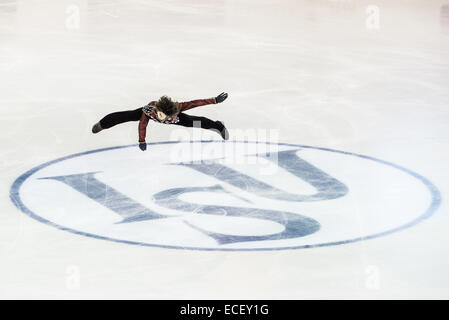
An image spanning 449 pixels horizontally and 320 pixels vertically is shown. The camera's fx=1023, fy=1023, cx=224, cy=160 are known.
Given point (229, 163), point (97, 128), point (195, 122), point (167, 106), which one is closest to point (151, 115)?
point (167, 106)

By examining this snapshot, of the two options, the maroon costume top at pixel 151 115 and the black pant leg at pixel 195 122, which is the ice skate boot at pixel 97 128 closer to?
the maroon costume top at pixel 151 115

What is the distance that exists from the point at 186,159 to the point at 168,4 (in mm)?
9806

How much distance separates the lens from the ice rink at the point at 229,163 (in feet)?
26.2

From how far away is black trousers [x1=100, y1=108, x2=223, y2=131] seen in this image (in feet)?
33.3

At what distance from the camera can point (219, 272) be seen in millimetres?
7926

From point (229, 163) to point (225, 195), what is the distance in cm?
99

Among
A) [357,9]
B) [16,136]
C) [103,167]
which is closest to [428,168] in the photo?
[103,167]

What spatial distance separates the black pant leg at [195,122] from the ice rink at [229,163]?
0.42 metres

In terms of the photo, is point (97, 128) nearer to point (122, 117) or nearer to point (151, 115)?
point (122, 117)

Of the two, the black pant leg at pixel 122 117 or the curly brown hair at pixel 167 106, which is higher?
the curly brown hair at pixel 167 106

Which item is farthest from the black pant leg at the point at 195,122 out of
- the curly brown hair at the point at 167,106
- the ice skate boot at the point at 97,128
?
the ice skate boot at the point at 97,128

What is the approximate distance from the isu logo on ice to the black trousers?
415 mm

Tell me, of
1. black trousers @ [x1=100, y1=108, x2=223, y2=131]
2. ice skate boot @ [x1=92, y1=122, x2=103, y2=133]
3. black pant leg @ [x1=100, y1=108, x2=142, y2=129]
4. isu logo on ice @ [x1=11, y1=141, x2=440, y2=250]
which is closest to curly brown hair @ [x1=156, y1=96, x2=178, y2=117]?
black trousers @ [x1=100, y1=108, x2=223, y2=131]

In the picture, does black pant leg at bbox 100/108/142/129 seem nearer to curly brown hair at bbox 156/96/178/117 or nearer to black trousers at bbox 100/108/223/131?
black trousers at bbox 100/108/223/131
